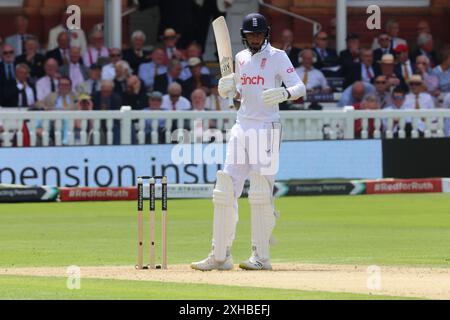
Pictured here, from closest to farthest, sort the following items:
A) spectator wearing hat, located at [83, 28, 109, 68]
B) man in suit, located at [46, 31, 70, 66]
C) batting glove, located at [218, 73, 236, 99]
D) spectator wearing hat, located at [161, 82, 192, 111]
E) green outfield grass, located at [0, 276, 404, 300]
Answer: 1. green outfield grass, located at [0, 276, 404, 300]
2. batting glove, located at [218, 73, 236, 99]
3. spectator wearing hat, located at [161, 82, 192, 111]
4. man in suit, located at [46, 31, 70, 66]
5. spectator wearing hat, located at [83, 28, 109, 68]

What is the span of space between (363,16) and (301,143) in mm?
6736

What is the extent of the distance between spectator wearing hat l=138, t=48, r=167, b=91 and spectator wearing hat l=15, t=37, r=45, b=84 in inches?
64.5

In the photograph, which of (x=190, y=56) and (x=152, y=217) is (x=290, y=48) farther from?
(x=152, y=217)

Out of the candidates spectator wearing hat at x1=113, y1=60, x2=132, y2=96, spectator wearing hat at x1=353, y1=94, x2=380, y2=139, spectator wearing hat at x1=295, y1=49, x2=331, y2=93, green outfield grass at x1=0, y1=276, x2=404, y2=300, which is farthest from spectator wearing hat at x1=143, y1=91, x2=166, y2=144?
green outfield grass at x1=0, y1=276, x2=404, y2=300

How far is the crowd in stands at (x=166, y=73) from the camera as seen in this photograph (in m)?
23.6

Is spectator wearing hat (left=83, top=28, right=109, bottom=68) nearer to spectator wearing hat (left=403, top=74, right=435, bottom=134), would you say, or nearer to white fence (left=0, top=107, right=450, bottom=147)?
white fence (left=0, top=107, right=450, bottom=147)

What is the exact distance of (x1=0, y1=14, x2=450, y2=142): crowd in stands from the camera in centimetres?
2364

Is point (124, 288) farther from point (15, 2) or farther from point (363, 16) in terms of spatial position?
point (363, 16)

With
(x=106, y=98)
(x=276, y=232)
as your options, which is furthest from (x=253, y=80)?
(x=106, y=98)

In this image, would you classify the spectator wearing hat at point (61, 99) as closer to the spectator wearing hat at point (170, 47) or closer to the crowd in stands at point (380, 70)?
the spectator wearing hat at point (170, 47)

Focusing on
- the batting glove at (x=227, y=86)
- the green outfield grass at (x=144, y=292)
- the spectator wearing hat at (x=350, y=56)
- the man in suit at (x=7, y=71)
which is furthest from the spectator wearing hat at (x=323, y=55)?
the green outfield grass at (x=144, y=292)

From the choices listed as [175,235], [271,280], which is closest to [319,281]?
[271,280]

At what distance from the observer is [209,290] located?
36.3 feet

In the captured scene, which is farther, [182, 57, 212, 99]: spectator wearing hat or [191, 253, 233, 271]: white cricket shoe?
[182, 57, 212, 99]: spectator wearing hat
